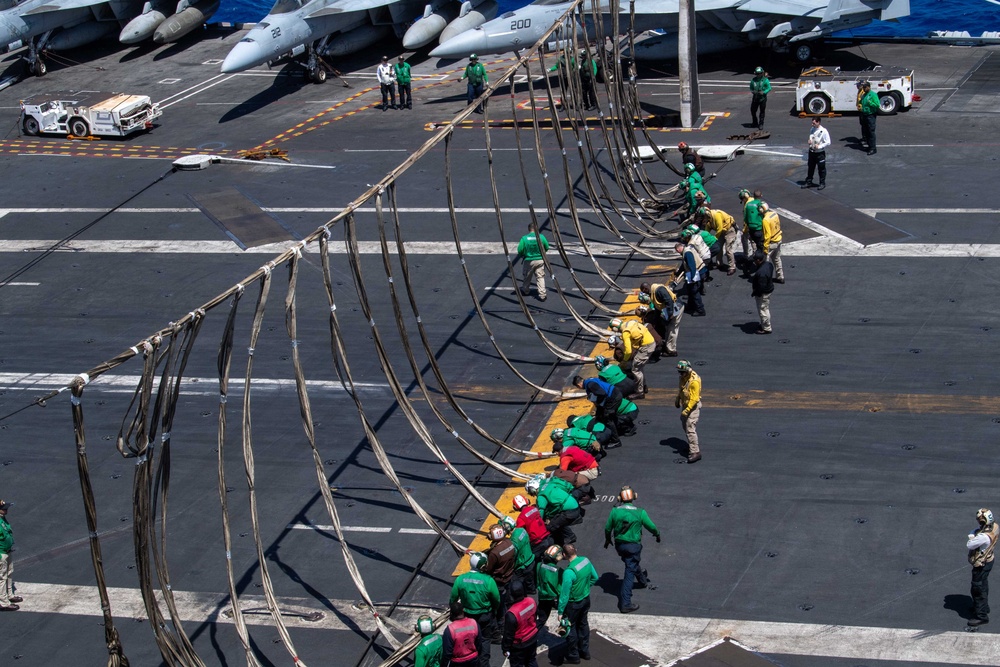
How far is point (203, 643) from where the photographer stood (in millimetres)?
15547

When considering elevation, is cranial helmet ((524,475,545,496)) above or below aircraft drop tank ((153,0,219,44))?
below

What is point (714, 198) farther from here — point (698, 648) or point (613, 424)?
point (698, 648)

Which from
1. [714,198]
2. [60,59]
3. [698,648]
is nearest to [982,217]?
[714,198]

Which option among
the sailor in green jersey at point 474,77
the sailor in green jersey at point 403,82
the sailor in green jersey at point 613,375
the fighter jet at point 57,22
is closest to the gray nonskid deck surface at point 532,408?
the sailor in green jersey at point 613,375

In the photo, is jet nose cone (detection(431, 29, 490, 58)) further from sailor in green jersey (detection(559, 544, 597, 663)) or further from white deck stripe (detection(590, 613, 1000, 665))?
sailor in green jersey (detection(559, 544, 597, 663))

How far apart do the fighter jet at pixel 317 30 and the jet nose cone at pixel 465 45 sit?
436 centimetres

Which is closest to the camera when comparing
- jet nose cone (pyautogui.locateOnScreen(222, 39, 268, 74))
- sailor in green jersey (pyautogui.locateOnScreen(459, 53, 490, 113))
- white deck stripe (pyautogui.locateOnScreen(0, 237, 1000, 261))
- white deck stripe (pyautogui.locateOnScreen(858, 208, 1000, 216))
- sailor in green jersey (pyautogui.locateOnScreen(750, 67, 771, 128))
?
white deck stripe (pyautogui.locateOnScreen(0, 237, 1000, 261))

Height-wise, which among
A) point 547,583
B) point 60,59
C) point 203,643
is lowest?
point 203,643

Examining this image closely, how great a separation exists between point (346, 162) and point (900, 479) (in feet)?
70.2

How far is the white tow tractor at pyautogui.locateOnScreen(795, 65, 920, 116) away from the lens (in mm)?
34125

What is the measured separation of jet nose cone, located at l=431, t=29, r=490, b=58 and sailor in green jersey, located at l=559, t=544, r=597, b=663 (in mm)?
29913

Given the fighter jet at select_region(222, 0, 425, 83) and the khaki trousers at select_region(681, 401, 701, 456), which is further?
the fighter jet at select_region(222, 0, 425, 83)

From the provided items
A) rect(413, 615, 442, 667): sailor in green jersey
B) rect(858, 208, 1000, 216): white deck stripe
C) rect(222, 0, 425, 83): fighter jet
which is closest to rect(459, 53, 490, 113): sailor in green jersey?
rect(222, 0, 425, 83): fighter jet

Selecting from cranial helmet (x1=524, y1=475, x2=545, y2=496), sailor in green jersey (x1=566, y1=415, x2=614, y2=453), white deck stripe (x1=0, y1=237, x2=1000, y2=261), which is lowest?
cranial helmet (x1=524, y1=475, x2=545, y2=496)
